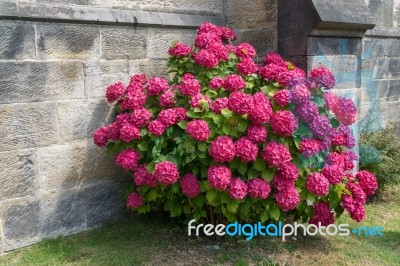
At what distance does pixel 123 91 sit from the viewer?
3.97m

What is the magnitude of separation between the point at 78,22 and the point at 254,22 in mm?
1926

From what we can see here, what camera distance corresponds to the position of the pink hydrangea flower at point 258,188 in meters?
3.37

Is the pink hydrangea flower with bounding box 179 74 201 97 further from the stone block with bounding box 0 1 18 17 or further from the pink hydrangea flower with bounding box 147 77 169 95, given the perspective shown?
the stone block with bounding box 0 1 18 17

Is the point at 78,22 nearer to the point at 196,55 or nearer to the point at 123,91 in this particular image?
the point at 123,91

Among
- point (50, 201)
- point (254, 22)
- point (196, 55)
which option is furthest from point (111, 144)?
point (254, 22)

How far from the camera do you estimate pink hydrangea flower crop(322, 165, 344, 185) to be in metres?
3.63

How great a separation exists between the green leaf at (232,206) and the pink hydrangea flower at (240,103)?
0.64m

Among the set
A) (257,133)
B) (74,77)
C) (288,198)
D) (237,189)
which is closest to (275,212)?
(288,198)

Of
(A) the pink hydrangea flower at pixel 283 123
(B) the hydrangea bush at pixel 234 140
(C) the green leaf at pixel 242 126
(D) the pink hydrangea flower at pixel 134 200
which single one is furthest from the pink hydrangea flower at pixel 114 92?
(A) the pink hydrangea flower at pixel 283 123

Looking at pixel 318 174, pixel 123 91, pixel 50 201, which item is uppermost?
pixel 123 91

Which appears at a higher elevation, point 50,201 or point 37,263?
point 50,201

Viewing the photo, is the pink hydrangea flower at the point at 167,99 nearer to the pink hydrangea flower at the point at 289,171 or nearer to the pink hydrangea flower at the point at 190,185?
the pink hydrangea flower at the point at 190,185

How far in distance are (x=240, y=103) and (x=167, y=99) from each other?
2.08 ft

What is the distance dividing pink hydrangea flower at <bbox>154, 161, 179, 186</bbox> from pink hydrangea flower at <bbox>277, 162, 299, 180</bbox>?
744 millimetres
